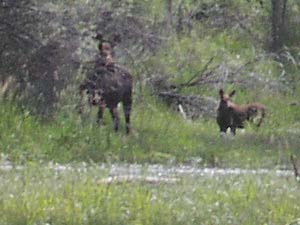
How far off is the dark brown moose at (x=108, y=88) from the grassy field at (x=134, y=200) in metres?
6.39

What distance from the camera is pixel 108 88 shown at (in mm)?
17094

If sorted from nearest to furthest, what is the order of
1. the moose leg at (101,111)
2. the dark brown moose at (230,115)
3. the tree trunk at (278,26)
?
the moose leg at (101,111) → the dark brown moose at (230,115) → the tree trunk at (278,26)

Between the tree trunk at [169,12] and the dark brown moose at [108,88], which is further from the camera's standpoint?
the tree trunk at [169,12]

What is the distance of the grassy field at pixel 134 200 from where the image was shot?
8.76m

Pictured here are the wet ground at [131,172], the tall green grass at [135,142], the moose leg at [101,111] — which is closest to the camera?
the wet ground at [131,172]

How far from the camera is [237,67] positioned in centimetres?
2214

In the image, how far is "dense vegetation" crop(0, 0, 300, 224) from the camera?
920 cm

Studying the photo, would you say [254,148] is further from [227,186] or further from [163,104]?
[227,186]

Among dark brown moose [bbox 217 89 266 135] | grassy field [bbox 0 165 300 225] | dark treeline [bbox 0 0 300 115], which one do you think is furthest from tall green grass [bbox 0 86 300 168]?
grassy field [bbox 0 165 300 225]

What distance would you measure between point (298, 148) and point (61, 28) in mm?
4112

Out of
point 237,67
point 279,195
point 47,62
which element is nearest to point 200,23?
point 237,67

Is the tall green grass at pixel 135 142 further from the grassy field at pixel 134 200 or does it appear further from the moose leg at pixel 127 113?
the grassy field at pixel 134 200

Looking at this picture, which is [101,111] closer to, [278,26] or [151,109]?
[151,109]

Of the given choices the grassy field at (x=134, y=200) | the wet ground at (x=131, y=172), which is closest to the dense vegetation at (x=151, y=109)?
the grassy field at (x=134, y=200)
